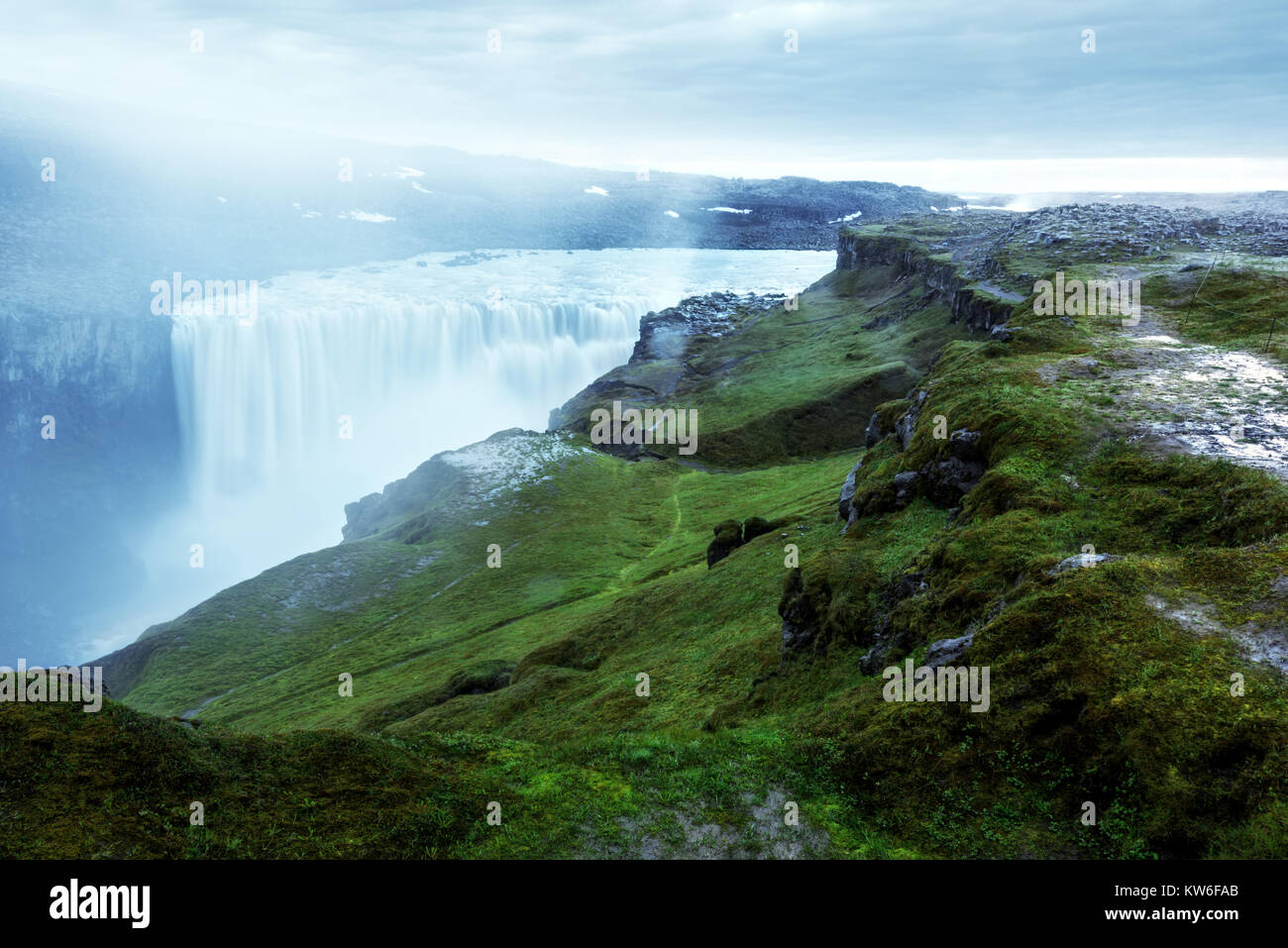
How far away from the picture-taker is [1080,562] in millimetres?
22641

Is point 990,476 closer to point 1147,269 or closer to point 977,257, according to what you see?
point 1147,269

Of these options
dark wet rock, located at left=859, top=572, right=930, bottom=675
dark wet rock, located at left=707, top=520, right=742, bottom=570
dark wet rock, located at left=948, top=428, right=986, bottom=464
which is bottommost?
dark wet rock, located at left=707, top=520, right=742, bottom=570

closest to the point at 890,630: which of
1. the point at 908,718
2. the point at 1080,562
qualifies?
the point at 908,718

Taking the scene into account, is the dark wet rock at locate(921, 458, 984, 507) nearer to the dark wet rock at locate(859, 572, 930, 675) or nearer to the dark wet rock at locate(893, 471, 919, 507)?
the dark wet rock at locate(893, 471, 919, 507)

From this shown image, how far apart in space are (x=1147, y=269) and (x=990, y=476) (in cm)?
7865

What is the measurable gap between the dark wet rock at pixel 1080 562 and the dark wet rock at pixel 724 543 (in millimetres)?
45280

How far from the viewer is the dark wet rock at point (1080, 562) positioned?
880 inches

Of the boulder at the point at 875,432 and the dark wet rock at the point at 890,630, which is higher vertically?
the boulder at the point at 875,432

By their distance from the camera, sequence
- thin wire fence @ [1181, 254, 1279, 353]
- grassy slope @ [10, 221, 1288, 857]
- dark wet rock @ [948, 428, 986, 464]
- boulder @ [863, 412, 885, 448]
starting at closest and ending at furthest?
grassy slope @ [10, 221, 1288, 857]
dark wet rock @ [948, 428, 986, 464]
thin wire fence @ [1181, 254, 1279, 353]
boulder @ [863, 412, 885, 448]

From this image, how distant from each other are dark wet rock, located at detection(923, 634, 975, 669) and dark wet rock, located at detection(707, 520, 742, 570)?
147 feet

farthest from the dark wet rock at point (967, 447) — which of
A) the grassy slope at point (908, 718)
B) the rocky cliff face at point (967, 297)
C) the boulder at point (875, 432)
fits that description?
the rocky cliff face at point (967, 297)

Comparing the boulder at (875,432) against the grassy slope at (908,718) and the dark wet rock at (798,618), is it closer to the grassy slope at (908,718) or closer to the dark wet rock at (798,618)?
the grassy slope at (908,718)

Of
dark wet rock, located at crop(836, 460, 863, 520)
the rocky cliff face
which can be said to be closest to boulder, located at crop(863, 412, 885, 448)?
dark wet rock, located at crop(836, 460, 863, 520)

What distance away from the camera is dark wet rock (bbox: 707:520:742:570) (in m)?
68.7
